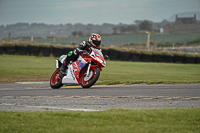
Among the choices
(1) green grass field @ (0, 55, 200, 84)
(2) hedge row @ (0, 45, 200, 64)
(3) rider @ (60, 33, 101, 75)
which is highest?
(3) rider @ (60, 33, 101, 75)

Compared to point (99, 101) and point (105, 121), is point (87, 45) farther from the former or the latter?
point (105, 121)

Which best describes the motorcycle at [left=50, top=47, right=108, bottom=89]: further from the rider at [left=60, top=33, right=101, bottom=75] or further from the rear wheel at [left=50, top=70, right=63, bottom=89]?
the rider at [left=60, top=33, right=101, bottom=75]

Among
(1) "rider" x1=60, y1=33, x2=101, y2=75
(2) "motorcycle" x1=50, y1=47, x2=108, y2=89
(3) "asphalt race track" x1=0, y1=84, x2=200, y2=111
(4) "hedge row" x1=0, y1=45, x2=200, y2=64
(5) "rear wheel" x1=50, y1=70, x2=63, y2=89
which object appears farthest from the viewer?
(4) "hedge row" x1=0, y1=45, x2=200, y2=64

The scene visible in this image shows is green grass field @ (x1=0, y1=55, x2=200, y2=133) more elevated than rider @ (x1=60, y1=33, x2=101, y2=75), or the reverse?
rider @ (x1=60, y1=33, x2=101, y2=75)

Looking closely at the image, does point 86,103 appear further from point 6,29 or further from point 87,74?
point 6,29

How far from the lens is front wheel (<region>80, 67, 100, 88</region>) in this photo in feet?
35.1

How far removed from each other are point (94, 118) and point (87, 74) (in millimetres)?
4951

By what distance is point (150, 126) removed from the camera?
5449mm

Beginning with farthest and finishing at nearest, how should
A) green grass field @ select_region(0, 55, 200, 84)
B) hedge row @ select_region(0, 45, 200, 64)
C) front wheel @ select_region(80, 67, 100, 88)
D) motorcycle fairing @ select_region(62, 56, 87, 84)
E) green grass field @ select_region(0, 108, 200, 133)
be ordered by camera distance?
hedge row @ select_region(0, 45, 200, 64)
green grass field @ select_region(0, 55, 200, 84)
motorcycle fairing @ select_region(62, 56, 87, 84)
front wheel @ select_region(80, 67, 100, 88)
green grass field @ select_region(0, 108, 200, 133)

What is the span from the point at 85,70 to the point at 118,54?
22477mm

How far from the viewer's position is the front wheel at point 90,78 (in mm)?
10702

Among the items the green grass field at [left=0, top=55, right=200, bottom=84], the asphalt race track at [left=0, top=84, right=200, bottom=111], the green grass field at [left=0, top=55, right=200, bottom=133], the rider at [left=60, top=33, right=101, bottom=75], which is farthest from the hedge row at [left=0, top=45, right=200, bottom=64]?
the green grass field at [left=0, top=55, right=200, bottom=133]

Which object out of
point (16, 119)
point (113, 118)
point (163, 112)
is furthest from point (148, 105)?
point (16, 119)

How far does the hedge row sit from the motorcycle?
2060cm
